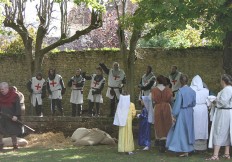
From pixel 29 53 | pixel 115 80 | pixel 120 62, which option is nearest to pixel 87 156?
pixel 115 80

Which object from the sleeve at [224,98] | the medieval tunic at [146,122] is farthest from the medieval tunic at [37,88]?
the sleeve at [224,98]

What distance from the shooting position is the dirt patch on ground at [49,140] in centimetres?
1378

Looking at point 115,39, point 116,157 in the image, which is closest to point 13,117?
point 116,157

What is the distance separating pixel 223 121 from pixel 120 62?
10.5 m

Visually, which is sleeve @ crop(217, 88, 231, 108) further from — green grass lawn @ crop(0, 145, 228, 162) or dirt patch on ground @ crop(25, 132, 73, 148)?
dirt patch on ground @ crop(25, 132, 73, 148)

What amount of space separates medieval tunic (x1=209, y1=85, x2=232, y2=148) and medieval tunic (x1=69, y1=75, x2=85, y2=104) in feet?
25.4

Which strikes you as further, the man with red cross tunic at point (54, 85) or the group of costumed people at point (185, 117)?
the man with red cross tunic at point (54, 85)

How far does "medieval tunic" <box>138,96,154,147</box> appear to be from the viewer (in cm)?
1220

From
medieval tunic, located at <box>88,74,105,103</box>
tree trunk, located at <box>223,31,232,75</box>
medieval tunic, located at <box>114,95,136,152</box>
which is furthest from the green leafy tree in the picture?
medieval tunic, located at <box>114,95,136,152</box>

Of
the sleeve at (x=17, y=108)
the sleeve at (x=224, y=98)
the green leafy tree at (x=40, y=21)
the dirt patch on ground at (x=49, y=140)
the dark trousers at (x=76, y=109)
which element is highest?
the green leafy tree at (x=40, y=21)

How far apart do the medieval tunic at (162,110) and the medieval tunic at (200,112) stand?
630 millimetres

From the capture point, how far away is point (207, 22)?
12.5 meters

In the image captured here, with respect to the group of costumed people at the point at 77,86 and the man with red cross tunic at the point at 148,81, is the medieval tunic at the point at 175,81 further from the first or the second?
the group of costumed people at the point at 77,86

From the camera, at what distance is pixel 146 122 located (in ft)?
41.2
